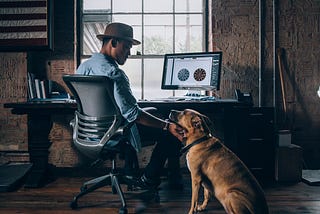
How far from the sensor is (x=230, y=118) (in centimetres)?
341

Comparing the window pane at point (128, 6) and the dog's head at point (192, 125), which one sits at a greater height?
the window pane at point (128, 6)

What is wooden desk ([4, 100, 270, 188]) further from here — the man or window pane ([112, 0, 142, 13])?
window pane ([112, 0, 142, 13])

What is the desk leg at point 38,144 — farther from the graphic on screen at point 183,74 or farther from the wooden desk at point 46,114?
the graphic on screen at point 183,74

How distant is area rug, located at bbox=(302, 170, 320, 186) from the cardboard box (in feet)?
0.28

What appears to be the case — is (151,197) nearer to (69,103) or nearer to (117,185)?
(117,185)

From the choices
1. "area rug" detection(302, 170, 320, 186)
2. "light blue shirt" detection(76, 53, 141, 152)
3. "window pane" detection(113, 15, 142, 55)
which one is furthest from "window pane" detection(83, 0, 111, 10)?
"area rug" detection(302, 170, 320, 186)

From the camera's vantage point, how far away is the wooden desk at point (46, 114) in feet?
10.7

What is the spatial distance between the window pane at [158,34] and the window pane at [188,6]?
0.46 feet

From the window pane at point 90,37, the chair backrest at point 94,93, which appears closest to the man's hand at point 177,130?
the chair backrest at point 94,93

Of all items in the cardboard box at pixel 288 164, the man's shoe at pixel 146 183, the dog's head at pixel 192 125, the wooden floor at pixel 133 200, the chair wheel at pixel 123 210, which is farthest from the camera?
the cardboard box at pixel 288 164

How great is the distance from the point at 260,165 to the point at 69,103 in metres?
1.80

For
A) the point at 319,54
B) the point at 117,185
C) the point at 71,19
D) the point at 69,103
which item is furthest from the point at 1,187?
the point at 319,54

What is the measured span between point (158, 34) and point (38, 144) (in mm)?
1758

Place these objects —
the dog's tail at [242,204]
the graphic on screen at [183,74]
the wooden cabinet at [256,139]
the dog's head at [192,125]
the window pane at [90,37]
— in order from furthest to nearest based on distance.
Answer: the window pane at [90,37] < the graphic on screen at [183,74] < the wooden cabinet at [256,139] < the dog's head at [192,125] < the dog's tail at [242,204]
